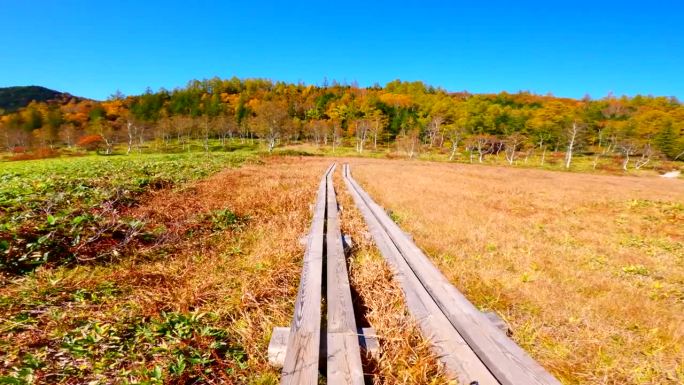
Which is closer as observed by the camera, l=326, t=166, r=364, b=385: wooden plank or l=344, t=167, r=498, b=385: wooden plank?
l=326, t=166, r=364, b=385: wooden plank

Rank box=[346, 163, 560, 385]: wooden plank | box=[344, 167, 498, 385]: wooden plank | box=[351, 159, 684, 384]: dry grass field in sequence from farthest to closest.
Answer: box=[351, 159, 684, 384]: dry grass field, box=[344, 167, 498, 385]: wooden plank, box=[346, 163, 560, 385]: wooden plank

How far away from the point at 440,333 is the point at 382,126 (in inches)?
3851

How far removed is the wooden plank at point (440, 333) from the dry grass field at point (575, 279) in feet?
2.78

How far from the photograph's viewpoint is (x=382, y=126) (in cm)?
9750

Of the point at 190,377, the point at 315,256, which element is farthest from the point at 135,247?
the point at 190,377

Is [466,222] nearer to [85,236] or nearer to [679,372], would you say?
[679,372]

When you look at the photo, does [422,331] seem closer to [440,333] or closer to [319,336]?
[440,333]

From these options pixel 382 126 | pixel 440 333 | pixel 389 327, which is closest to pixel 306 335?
pixel 389 327

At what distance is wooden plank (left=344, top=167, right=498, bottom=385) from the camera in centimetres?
239

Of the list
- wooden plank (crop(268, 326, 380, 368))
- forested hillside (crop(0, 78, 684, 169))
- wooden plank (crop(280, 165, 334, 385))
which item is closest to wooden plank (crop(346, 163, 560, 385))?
wooden plank (crop(268, 326, 380, 368))

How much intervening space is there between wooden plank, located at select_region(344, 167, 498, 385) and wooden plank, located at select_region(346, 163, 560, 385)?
73mm

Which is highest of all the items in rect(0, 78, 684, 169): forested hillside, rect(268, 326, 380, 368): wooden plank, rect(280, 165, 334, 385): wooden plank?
rect(0, 78, 684, 169): forested hillside

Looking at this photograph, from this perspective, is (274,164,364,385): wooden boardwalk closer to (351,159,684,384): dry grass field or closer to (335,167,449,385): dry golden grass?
(335,167,449,385): dry golden grass

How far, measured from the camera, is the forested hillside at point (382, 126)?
7531 centimetres
